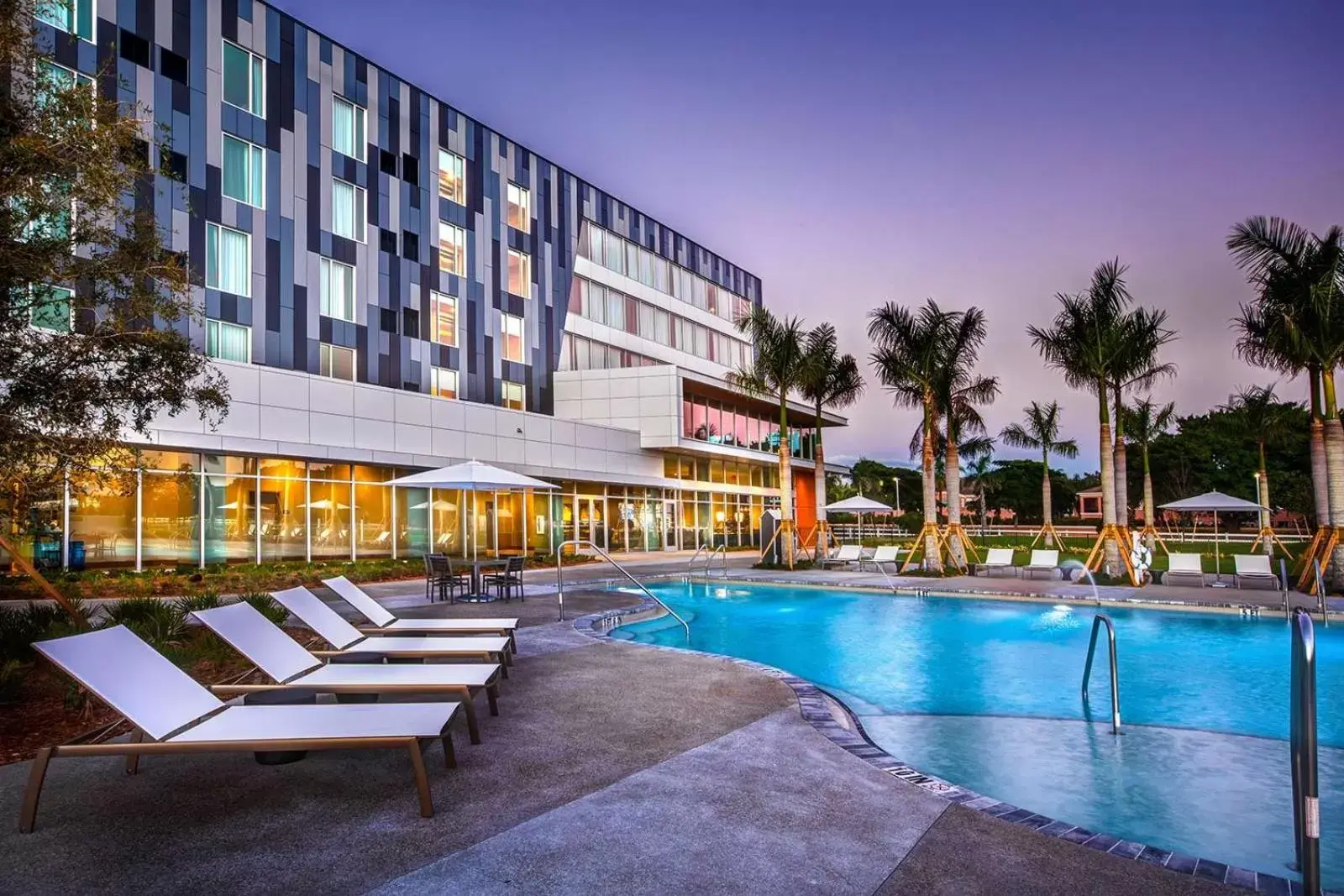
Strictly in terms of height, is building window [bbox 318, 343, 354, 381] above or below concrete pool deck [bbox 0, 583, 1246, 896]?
above

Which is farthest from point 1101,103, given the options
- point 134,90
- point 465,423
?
point 134,90

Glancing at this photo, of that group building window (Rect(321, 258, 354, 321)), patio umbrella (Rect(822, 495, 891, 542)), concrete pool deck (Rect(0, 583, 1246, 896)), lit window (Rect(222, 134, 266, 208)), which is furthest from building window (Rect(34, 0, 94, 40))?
patio umbrella (Rect(822, 495, 891, 542))

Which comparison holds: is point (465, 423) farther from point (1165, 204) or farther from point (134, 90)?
point (1165, 204)

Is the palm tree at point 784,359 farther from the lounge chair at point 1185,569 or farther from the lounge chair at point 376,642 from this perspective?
the lounge chair at point 376,642

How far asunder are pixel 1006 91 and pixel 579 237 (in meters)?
19.4

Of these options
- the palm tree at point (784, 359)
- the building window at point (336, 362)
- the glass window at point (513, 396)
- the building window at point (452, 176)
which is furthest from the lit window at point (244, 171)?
the palm tree at point (784, 359)

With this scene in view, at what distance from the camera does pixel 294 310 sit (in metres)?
23.7

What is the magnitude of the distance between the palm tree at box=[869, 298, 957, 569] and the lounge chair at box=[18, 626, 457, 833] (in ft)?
60.5

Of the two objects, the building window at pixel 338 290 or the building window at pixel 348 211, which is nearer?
the building window at pixel 338 290

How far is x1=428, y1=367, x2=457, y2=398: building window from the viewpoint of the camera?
91.2ft

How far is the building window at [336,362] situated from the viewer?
79.7 feet

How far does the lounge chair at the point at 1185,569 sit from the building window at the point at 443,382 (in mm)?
21779

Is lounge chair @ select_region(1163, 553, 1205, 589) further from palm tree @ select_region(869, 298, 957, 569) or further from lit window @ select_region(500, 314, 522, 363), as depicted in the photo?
lit window @ select_region(500, 314, 522, 363)

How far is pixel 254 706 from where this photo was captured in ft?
15.8
